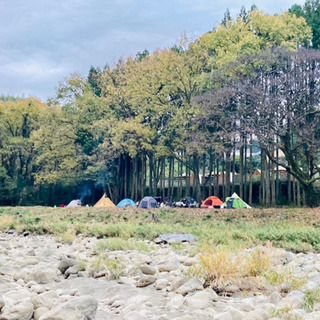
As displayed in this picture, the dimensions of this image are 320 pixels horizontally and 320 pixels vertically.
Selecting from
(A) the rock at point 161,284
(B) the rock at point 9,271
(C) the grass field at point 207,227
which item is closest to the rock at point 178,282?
(A) the rock at point 161,284

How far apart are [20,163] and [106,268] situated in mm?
38565

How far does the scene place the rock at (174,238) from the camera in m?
10.2

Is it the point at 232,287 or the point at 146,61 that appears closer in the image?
the point at 232,287

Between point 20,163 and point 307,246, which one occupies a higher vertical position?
point 20,163

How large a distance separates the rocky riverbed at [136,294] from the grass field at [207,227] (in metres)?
1.75

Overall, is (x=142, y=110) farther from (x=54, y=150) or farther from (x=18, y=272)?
(x=18, y=272)

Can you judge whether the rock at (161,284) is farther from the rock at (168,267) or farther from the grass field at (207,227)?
the grass field at (207,227)

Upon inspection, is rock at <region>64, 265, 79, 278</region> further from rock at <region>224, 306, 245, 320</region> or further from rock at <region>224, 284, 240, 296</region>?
rock at <region>224, 306, 245, 320</region>

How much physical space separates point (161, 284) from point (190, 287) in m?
0.56

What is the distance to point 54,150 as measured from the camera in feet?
125

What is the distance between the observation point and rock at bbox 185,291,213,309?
459 cm

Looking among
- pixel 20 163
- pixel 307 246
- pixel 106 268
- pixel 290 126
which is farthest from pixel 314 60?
pixel 20 163

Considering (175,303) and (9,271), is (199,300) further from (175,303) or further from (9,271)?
(9,271)

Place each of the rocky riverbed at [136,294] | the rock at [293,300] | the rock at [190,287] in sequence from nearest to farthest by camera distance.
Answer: the rocky riverbed at [136,294] → the rock at [293,300] → the rock at [190,287]
